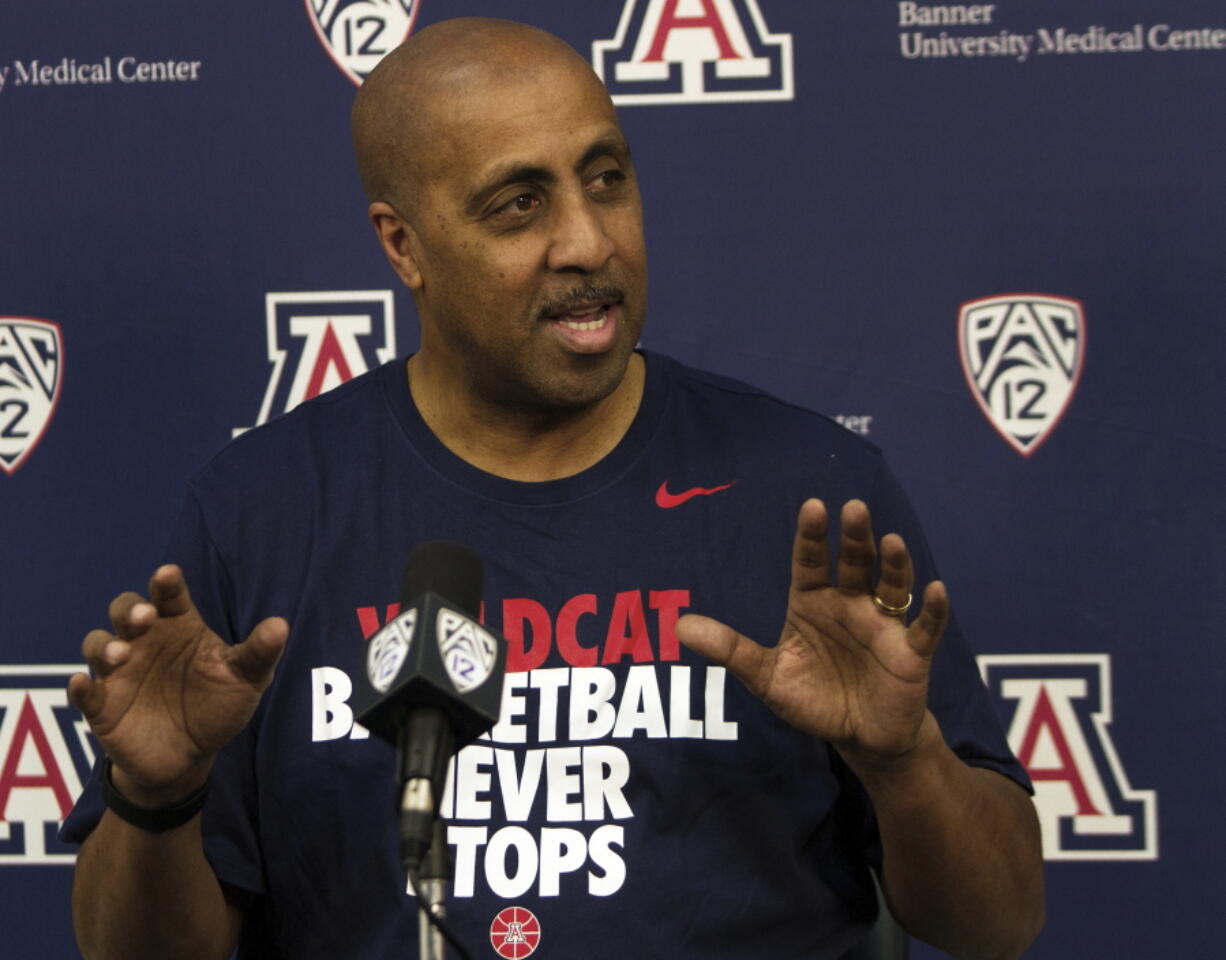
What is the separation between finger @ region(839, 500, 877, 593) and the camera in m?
1.21

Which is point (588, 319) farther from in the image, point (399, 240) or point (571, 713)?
point (571, 713)

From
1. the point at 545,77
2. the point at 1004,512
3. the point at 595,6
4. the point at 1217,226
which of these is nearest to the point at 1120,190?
the point at 1217,226

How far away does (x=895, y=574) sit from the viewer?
4.01 ft

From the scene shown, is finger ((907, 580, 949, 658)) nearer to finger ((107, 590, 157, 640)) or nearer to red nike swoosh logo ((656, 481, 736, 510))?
red nike swoosh logo ((656, 481, 736, 510))

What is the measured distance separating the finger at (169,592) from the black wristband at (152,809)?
0.52 feet

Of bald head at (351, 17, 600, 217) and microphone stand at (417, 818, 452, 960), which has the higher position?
bald head at (351, 17, 600, 217)

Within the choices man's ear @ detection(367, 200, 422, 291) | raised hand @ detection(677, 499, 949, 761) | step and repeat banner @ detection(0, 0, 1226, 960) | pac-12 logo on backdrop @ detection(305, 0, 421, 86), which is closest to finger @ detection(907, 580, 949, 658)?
raised hand @ detection(677, 499, 949, 761)

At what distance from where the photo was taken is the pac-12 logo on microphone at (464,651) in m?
0.96

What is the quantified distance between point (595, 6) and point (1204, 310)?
84 cm

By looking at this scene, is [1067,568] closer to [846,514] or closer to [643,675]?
[643,675]

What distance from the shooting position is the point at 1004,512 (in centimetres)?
211

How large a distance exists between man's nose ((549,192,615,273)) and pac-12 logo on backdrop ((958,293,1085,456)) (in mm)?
723

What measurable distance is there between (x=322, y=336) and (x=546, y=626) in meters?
0.81

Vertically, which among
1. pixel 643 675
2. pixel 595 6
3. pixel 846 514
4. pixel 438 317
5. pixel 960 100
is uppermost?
pixel 595 6
